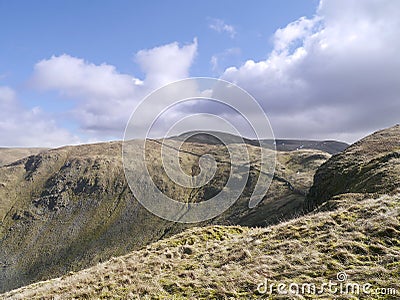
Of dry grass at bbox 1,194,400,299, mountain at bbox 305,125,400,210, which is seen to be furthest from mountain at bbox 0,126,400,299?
mountain at bbox 305,125,400,210

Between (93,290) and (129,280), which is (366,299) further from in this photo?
(93,290)

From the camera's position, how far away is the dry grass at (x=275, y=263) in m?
11.4

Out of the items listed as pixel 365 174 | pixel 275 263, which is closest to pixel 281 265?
pixel 275 263

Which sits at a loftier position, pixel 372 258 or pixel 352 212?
pixel 352 212

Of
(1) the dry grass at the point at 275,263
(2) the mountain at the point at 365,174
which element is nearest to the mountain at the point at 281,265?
(1) the dry grass at the point at 275,263

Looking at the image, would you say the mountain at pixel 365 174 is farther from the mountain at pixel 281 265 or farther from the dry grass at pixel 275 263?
the dry grass at pixel 275 263

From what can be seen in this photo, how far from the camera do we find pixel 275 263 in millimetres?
13039

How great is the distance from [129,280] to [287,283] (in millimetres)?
7433

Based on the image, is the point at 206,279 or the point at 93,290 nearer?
the point at 206,279

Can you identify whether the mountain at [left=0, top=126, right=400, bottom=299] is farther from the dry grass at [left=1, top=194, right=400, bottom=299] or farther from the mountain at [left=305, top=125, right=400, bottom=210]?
the mountain at [left=305, top=125, right=400, bottom=210]

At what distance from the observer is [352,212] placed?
1628cm

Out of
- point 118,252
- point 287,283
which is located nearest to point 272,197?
point 118,252

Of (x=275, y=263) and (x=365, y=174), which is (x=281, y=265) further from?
(x=365, y=174)

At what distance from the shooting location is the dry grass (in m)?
11.4
